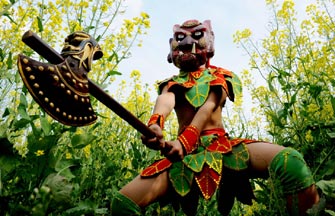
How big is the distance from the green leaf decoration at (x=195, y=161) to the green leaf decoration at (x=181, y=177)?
2 cm

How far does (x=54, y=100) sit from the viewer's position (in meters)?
1.17

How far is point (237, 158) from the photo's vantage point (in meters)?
1.97

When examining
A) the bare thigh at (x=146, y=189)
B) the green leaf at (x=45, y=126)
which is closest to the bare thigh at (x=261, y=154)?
the bare thigh at (x=146, y=189)

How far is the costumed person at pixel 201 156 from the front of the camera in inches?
71.3

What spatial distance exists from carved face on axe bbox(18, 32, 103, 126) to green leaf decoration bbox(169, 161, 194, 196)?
76 centimetres

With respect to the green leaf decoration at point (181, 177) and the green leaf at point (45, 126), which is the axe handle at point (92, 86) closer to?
the green leaf decoration at point (181, 177)

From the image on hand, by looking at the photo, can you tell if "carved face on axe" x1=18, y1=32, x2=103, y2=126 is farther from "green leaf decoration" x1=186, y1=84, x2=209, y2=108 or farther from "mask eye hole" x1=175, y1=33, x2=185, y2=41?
"mask eye hole" x1=175, y1=33, x2=185, y2=41

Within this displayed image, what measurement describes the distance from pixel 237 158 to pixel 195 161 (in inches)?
7.9

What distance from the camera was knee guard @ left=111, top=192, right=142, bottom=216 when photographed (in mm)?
1884

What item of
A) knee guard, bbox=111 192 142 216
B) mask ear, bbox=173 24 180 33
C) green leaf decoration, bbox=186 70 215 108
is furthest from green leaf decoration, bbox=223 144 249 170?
mask ear, bbox=173 24 180 33

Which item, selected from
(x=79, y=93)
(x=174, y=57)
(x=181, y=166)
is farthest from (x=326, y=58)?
(x=79, y=93)

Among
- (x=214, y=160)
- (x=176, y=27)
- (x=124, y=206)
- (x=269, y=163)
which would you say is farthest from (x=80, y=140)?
(x=269, y=163)

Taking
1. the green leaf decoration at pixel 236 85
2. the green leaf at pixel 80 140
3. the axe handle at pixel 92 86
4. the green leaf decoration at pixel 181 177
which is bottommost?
the green leaf decoration at pixel 181 177

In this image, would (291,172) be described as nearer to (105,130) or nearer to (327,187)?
(327,187)
